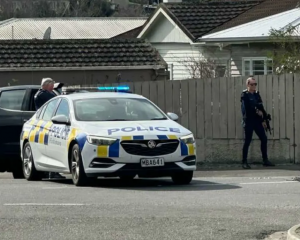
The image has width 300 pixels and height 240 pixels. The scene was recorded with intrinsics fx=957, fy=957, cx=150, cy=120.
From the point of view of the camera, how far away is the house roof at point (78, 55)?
26.5 metres

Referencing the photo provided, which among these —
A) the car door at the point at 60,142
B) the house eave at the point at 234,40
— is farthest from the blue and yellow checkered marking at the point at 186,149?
the house eave at the point at 234,40

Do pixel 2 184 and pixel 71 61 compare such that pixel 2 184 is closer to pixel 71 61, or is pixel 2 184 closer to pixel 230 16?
pixel 71 61

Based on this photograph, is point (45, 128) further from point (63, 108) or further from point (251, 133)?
point (251, 133)

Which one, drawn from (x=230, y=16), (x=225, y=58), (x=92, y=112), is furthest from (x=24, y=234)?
(x=230, y=16)

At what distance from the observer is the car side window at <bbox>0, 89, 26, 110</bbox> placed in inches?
699

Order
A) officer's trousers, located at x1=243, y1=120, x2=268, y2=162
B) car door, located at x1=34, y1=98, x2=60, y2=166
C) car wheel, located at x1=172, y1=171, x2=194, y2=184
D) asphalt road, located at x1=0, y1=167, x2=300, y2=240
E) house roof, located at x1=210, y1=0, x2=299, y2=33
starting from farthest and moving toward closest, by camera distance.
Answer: house roof, located at x1=210, y1=0, x2=299, y2=33 < officer's trousers, located at x1=243, y1=120, x2=268, y2=162 < car door, located at x1=34, y1=98, x2=60, y2=166 < car wheel, located at x1=172, y1=171, x2=194, y2=184 < asphalt road, located at x1=0, y1=167, x2=300, y2=240

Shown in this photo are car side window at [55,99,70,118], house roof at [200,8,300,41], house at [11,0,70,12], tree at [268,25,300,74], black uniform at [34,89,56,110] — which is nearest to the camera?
car side window at [55,99,70,118]

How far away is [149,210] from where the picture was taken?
11.2m

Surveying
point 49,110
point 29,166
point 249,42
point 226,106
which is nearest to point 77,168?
point 49,110

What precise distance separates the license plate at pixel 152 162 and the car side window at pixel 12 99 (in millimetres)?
4728

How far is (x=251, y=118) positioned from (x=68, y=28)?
34.7m

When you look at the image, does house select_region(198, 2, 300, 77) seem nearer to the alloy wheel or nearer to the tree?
the tree

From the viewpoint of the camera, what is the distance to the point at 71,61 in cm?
2681

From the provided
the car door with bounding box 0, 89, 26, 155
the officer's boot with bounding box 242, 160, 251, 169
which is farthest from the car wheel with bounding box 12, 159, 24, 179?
the officer's boot with bounding box 242, 160, 251, 169
